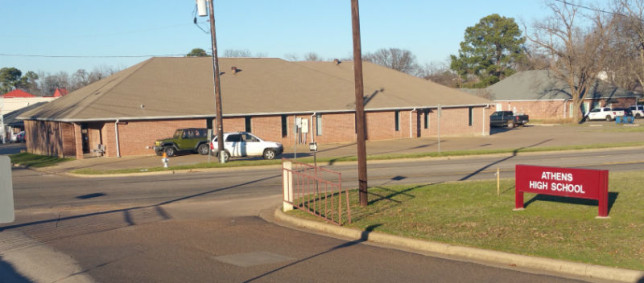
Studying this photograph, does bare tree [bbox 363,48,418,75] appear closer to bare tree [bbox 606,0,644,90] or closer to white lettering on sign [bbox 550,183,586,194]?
bare tree [bbox 606,0,644,90]

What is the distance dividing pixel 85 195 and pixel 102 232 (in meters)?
7.31

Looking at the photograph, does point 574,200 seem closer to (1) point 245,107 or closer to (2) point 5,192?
(2) point 5,192

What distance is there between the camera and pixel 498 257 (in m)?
10.0

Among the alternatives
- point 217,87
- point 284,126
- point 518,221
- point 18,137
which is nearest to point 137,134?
point 217,87

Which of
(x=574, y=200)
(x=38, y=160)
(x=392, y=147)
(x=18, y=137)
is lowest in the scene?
(x=392, y=147)

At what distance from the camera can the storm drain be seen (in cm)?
1016

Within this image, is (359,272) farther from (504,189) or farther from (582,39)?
(582,39)

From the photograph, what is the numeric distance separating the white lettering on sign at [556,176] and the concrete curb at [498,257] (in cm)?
348

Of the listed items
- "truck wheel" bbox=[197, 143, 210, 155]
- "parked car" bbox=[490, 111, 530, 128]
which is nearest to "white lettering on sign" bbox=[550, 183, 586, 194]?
"truck wheel" bbox=[197, 143, 210, 155]

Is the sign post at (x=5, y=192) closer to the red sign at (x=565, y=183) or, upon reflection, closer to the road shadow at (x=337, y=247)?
the road shadow at (x=337, y=247)

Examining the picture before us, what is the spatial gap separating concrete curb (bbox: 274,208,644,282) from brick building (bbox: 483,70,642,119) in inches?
2525

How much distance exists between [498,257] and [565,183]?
356 cm

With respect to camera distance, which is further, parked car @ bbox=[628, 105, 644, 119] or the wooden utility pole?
parked car @ bbox=[628, 105, 644, 119]

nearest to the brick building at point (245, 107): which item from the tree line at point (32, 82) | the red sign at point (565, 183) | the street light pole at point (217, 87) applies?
the street light pole at point (217, 87)
